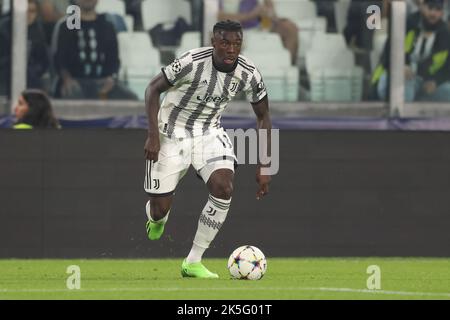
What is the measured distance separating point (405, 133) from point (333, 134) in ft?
2.42

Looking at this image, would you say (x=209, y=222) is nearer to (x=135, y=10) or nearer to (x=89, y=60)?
(x=89, y=60)

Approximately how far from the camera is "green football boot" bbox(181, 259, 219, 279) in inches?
524

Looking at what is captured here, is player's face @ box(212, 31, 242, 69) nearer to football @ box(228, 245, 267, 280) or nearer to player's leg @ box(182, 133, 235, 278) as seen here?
player's leg @ box(182, 133, 235, 278)

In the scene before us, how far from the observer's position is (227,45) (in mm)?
13219

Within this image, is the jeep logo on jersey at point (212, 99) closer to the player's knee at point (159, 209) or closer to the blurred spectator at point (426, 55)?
the player's knee at point (159, 209)

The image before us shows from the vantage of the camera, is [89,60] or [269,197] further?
[89,60]

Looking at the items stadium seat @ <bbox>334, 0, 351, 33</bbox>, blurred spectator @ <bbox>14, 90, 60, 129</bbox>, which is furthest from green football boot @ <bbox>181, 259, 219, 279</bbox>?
stadium seat @ <bbox>334, 0, 351, 33</bbox>

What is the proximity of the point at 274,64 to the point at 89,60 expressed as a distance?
2259 mm

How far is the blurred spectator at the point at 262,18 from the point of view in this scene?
20.0 metres

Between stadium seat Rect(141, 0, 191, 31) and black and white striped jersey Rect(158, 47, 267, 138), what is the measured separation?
6.01 meters

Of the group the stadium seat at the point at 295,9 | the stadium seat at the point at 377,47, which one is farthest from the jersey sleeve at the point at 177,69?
the stadium seat at the point at 377,47

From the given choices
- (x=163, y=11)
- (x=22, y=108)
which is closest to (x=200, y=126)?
(x=22, y=108)
